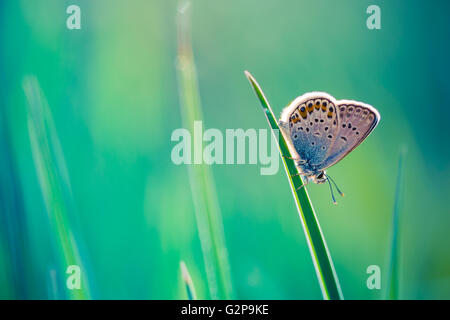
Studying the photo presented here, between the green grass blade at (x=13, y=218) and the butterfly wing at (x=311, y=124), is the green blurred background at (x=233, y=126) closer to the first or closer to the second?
the green grass blade at (x=13, y=218)

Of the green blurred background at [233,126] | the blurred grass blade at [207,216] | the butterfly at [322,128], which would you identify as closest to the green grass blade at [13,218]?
the green blurred background at [233,126]

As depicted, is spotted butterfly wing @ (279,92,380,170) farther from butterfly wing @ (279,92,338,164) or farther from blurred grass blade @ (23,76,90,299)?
blurred grass blade @ (23,76,90,299)

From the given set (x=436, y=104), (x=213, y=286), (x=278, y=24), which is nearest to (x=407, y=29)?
(x=436, y=104)

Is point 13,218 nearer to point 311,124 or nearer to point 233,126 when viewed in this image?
point 233,126

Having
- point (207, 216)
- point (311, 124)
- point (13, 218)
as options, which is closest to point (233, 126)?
point (311, 124)

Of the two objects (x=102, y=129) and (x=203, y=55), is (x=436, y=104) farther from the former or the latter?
→ (x=102, y=129)

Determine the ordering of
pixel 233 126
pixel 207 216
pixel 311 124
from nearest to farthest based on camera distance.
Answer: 1. pixel 207 216
2. pixel 311 124
3. pixel 233 126
